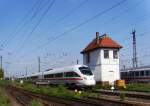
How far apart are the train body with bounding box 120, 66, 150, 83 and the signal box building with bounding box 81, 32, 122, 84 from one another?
3.96 m

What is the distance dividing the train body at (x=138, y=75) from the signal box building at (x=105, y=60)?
3957 millimetres

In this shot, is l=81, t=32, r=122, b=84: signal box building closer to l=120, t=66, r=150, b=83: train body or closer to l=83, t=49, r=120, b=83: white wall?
l=83, t=49, r=120, b=83: white wall

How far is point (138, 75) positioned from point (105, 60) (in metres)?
6.66

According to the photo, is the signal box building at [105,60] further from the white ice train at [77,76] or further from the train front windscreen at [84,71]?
the train front windscreen at [84,71]

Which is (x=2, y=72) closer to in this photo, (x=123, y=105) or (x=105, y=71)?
(x=105, y=71)

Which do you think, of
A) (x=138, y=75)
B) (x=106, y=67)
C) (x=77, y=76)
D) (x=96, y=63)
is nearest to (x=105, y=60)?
(x=106, y=67)

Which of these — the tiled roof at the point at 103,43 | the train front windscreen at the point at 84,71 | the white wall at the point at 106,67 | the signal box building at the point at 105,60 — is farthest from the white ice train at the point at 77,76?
the tiled roof at the point at 103,43

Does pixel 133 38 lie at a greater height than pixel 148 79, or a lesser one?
greater

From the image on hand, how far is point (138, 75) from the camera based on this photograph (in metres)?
51.8

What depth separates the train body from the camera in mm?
48916

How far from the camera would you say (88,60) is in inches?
2096

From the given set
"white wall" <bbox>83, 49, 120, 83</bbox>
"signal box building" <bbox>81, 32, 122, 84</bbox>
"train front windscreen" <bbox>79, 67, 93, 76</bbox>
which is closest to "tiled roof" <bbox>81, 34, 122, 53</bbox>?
"signal box building" <bbox>81, 32, 122, 84</bbox>

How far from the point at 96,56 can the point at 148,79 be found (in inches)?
317

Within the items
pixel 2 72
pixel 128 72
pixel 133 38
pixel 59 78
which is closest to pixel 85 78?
pixel 59 78
